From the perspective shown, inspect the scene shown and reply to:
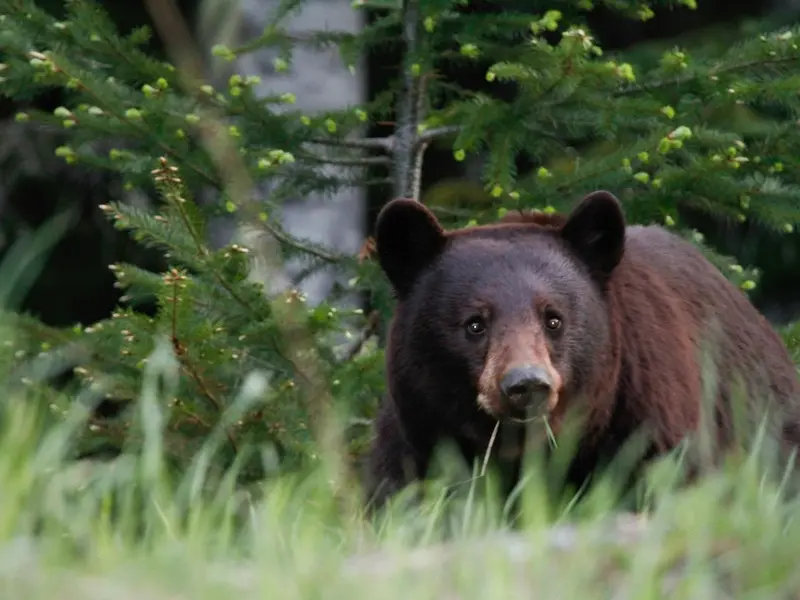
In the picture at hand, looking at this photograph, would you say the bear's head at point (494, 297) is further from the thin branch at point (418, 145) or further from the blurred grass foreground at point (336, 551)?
the thin branch at point (418, 145)

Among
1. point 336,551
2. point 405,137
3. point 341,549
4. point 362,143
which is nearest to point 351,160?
point 362,143

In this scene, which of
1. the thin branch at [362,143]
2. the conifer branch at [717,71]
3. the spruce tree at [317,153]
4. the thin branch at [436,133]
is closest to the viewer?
the spruce tree at [317,153]

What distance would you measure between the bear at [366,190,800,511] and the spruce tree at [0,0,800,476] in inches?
17.0

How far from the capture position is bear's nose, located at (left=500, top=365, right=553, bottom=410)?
398 centimetres

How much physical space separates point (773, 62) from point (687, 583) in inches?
139

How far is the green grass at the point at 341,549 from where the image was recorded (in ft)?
7.84

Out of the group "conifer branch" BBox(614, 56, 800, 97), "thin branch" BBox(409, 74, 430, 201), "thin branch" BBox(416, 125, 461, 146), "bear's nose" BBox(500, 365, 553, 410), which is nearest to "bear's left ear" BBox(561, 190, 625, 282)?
"bear's nose" BBox(500, 365, 553, 410)

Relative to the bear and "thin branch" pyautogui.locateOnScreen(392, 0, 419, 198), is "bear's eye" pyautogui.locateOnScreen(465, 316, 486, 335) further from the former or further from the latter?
"thin branch" pyautogui.locateOnScreen(392, 0, 419, 198)

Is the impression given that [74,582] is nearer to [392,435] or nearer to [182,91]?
[392,435]

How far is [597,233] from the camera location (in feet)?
14.9

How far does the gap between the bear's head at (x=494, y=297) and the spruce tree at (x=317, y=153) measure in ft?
1.47

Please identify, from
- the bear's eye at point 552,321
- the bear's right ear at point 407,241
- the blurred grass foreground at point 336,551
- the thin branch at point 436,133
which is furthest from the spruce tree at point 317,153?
the blurred grass foreground at point 336,551

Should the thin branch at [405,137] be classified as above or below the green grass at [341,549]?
above

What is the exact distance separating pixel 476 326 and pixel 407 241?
0.42m
